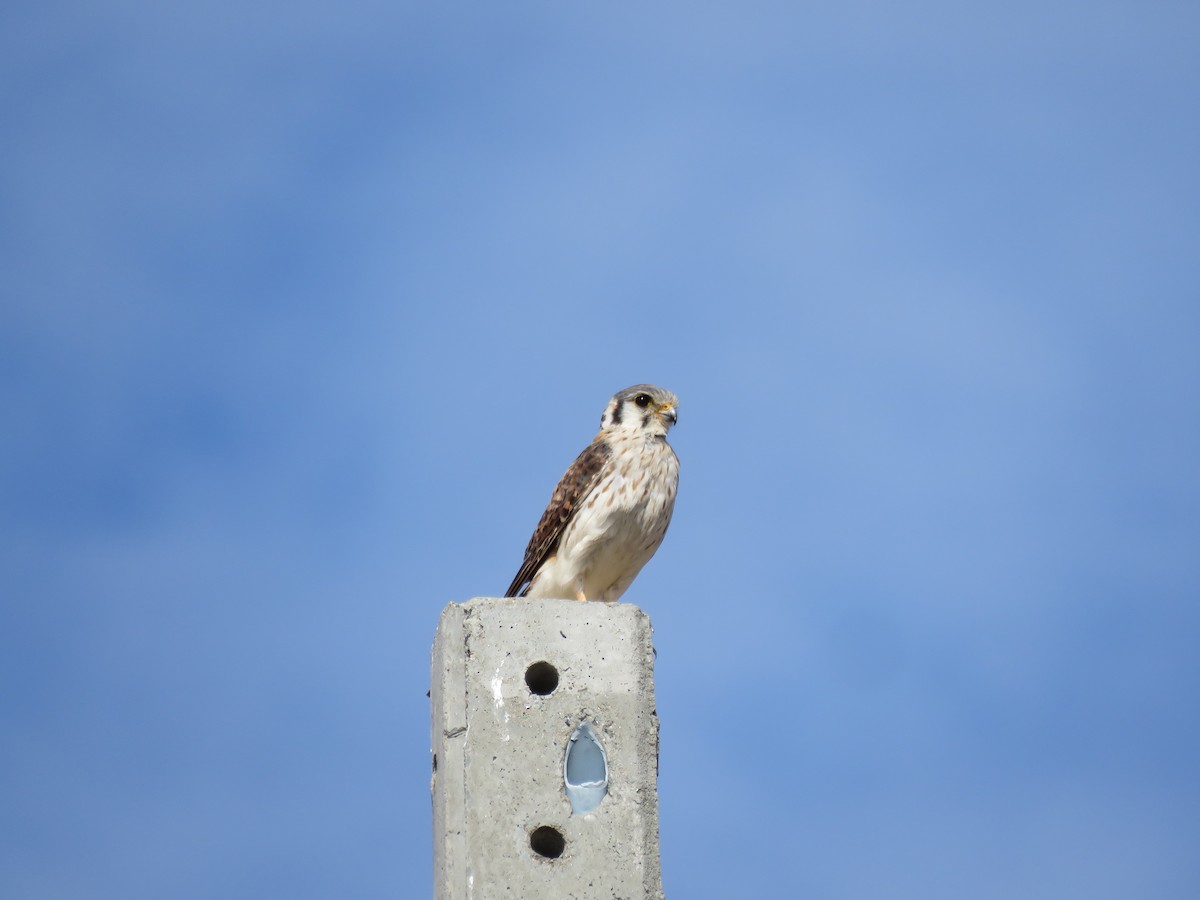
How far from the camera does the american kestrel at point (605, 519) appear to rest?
9.46m

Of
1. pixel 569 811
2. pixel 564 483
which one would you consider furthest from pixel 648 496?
pixel 569 811

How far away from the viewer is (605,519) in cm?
941

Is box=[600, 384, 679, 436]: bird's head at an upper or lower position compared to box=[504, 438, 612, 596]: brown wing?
upper

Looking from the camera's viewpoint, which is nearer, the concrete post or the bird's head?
the concrete post

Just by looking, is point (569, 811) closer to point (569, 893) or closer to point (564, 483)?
point (569, 893)

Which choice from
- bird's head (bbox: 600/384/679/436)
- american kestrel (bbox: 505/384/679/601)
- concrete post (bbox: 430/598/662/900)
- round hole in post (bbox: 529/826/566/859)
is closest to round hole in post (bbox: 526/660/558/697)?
concrete post (bbox: 430/598/662/900)

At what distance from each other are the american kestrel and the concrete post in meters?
1.09

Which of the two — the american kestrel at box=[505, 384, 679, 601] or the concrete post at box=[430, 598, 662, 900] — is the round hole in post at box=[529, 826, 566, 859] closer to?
the concrete post at box=[430, 598, 662, 900]

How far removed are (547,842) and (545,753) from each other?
0.42m

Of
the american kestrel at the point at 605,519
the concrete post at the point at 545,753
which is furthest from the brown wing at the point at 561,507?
the concrete post at the point at 545,753

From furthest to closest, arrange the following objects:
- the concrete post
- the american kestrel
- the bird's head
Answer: the bird's head
the american kestrel
the concrete post

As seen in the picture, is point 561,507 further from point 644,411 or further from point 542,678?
point 542,678

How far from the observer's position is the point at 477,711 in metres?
8.09

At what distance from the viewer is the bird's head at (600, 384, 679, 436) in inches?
391
